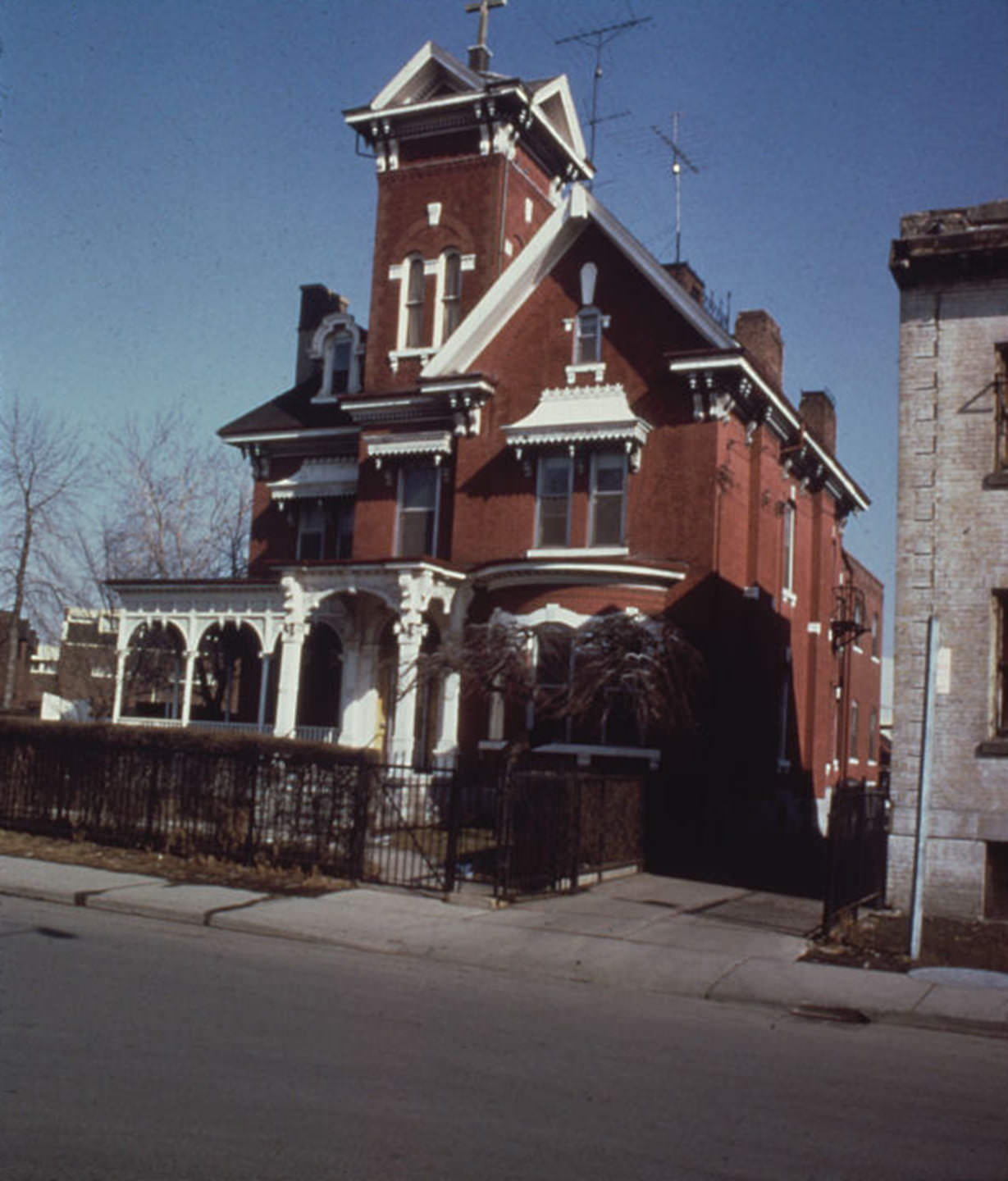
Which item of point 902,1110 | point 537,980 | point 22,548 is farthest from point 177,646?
point 902,1110

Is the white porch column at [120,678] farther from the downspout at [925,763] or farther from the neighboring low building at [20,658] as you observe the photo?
the downspout at [925,763]

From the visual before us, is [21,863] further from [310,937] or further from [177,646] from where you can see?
[177,646]

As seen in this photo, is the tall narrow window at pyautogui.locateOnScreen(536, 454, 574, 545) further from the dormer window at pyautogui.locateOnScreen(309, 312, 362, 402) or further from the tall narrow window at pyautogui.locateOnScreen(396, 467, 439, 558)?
the dormer window at pyautogui.locateOnScreen(309, 312, 362, 402)

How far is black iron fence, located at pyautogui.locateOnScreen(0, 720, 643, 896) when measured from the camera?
15141mm

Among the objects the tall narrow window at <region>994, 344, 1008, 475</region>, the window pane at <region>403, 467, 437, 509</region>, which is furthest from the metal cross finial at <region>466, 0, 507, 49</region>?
the tall narrow window at <region>994, 344, 1008, 475</region>

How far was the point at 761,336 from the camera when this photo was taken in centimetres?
2762

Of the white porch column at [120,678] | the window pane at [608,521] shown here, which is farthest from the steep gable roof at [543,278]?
the white porch column at [120,678]

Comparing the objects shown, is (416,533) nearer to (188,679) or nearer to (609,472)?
(609,472)

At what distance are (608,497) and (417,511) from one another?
462cm

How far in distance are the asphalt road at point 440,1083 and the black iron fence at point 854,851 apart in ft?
11.8

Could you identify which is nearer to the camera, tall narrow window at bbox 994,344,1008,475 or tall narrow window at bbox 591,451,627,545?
tall narrow window at bbox 994,344,1008,475

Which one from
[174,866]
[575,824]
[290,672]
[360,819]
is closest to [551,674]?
[290,672]

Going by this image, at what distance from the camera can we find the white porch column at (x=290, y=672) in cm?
2575

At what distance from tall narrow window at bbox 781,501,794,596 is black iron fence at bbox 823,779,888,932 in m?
11.2
